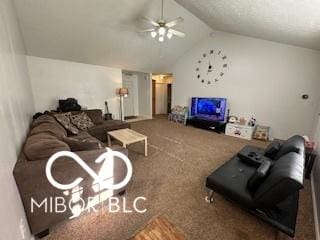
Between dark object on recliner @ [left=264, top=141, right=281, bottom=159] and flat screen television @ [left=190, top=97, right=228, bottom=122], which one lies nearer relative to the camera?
dark object on recliner @ [left=264, top=141, right=281, bottom=159]

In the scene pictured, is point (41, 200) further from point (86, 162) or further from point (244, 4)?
point (244, 4)

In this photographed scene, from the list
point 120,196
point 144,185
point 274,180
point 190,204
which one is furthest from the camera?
point 144,185

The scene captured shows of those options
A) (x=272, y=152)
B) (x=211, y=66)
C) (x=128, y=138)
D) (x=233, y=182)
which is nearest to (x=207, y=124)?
(x=211, y=66)

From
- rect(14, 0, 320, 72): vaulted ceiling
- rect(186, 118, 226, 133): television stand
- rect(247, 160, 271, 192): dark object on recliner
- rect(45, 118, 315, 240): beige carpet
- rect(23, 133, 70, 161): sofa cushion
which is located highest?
rect(14, 0, 320, 72): vaulted ceiling

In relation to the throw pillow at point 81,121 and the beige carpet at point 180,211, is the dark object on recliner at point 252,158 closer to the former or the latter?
the beige carpet at point 180,211

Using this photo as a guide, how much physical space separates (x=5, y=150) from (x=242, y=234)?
7.45 ft

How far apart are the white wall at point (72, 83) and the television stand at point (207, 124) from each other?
9.95 ft

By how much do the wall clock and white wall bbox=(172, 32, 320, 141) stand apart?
0.52 ft

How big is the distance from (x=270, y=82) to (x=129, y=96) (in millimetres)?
5335

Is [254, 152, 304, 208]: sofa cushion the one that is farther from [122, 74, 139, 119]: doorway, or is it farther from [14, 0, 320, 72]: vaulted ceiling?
[122, 74, 139, 119]: doorway

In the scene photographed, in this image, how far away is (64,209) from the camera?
156cm

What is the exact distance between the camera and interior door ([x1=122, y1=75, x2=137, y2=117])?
6857 millimetres

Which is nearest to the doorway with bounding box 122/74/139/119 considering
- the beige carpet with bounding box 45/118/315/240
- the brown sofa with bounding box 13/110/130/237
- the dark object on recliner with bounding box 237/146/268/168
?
the beige carpet with bounding box 45/118/315/240

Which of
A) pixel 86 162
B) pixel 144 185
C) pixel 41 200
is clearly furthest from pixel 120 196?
pixel 41 200
